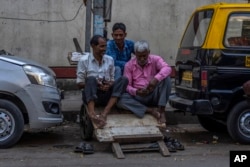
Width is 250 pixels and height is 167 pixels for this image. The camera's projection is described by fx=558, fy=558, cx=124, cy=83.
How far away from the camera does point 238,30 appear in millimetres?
7656

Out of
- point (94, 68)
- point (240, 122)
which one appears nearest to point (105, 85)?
point (94, 68)

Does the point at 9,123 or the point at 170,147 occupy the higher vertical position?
the point at 9,123

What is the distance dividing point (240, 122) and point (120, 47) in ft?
6.53

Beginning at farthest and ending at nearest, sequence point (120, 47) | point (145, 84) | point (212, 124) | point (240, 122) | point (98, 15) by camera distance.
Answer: point (98, 15) < point (212, 124) < point (120, 47) < point (145, 84) < point (240, 122)

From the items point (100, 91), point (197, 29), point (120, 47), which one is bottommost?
point (100, 91)

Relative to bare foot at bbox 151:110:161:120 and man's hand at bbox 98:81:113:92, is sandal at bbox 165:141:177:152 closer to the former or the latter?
bare foot at bbox 151:110:161:120

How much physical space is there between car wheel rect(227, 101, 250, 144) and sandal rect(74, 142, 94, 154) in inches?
75.9

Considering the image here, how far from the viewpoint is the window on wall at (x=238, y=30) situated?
7629 millimetres

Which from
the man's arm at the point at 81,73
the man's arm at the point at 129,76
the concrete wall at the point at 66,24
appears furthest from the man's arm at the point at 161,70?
the concrete wall at the point at 66,24

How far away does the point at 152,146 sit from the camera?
7.20m

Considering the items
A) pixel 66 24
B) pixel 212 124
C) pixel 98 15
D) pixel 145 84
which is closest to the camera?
pixel 145 84

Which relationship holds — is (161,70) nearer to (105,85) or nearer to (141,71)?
(141,71)

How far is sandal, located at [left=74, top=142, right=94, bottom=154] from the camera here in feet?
23.4

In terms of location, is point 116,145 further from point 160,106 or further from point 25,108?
point 25,108
